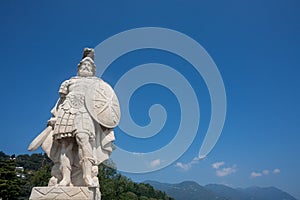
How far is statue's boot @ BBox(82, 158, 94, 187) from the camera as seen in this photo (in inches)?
255

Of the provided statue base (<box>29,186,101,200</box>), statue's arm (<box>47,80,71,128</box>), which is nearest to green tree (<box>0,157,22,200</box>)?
statue's arm (<box>47,80,71,128</box>)

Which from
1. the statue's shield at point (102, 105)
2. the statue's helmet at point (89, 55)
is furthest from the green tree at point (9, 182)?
the statue's shield at point (102, 105)

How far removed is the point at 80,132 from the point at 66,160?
0.76 m

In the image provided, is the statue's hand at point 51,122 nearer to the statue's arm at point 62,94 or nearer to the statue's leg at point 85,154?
the statue's arm at point 62,94

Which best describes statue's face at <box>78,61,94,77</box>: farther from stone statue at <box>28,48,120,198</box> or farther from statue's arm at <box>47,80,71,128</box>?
statue's arm at <box>47,80,71,128</box>

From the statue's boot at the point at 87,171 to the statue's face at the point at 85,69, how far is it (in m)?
2.29

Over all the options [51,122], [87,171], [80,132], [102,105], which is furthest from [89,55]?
[87,171]

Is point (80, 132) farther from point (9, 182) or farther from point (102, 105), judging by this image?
point (9, 182)

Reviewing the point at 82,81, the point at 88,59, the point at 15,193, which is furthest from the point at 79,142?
the point at 15,193

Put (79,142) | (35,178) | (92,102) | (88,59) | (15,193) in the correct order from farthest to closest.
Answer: (35,178) < (15,193) < (88,59) < (92,102) < (79,142)

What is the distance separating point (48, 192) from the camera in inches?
247

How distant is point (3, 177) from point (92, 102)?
24.7 m

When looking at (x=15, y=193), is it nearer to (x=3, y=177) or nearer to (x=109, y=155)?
(x=3, y=177)

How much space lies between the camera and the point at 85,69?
25.5ft
